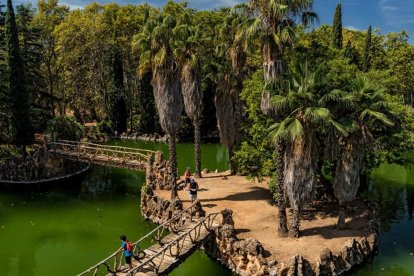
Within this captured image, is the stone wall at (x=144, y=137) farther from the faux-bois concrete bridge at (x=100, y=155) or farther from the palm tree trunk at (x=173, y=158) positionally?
the palm tree trunk at (x=173, y=158)

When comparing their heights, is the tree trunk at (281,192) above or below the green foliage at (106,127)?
below

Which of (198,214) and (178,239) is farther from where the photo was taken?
(198,214)

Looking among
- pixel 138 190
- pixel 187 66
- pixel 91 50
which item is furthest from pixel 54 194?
pixel 91 50

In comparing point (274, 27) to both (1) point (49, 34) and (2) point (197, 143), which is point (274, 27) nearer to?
(2) point (197, 143)

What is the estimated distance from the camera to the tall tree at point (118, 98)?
6247 cm

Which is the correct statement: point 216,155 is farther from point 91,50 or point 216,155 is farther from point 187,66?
point 91,50

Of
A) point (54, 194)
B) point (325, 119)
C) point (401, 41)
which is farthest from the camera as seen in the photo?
point (401, 41)

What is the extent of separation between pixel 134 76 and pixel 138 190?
35.8 meters

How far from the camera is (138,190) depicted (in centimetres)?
3703

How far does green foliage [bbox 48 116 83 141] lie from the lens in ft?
138

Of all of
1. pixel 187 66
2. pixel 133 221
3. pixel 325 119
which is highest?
pixel 187 66

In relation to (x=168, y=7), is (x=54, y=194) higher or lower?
lower

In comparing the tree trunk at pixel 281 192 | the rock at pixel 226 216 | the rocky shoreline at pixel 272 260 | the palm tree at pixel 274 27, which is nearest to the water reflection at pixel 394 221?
the rocky shoreline at pixel 272 260

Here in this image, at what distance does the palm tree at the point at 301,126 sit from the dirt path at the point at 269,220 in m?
1.91
